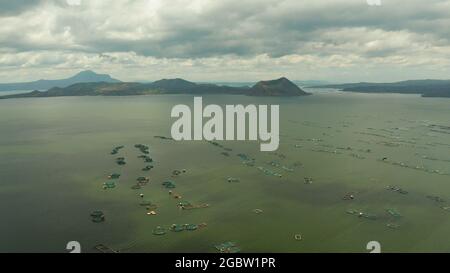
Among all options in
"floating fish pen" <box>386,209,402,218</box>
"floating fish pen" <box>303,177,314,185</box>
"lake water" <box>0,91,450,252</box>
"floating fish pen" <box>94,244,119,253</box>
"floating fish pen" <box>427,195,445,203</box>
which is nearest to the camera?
"floating fish pen" <box>94,244,119,253</box>

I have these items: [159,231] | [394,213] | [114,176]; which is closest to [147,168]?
[114,176]

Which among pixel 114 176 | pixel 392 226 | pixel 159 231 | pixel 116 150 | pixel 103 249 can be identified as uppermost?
pixel 116 150

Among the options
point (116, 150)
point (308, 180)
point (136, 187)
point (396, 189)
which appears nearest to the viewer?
point (136, 187)

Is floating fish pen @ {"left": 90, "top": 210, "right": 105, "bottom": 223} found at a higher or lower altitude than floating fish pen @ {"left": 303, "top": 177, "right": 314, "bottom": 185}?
lower

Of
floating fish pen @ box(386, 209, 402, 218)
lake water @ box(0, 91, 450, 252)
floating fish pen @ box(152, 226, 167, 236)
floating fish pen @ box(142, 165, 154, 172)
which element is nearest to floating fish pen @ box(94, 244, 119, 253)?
lake water @ box(0, 91, 450, 252)

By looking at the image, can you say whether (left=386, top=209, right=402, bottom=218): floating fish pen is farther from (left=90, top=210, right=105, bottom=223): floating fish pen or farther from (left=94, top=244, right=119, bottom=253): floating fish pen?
(left=90, top=210, right=105, bottom=223): floating fish pen

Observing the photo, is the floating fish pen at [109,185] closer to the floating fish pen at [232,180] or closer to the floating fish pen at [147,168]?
the floating fish pen at [147,168]

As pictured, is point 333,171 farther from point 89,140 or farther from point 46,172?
point 89,140

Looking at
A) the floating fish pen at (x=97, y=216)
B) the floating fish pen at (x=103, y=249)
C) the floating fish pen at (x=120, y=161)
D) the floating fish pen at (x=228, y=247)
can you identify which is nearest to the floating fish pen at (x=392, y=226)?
the floating fish pen at (x=228, y=247)

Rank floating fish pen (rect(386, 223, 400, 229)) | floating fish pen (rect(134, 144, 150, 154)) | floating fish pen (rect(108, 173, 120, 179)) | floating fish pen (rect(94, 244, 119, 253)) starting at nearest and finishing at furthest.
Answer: floating fish pen (rect(94, 244, 119, 253))
floating fish pen (rect(386, 223, 400, 229))
floating fish pen (rect(108, 173, 120, 179))
floating fish pen (rect(134, 144, 150, 154))

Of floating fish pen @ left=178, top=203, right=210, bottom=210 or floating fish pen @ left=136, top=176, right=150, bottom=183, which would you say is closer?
floating fish pen @ left=178, top=203, right=210, bottom=210

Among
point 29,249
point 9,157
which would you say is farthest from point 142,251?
point 9,157

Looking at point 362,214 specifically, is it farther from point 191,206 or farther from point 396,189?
point 191,206
